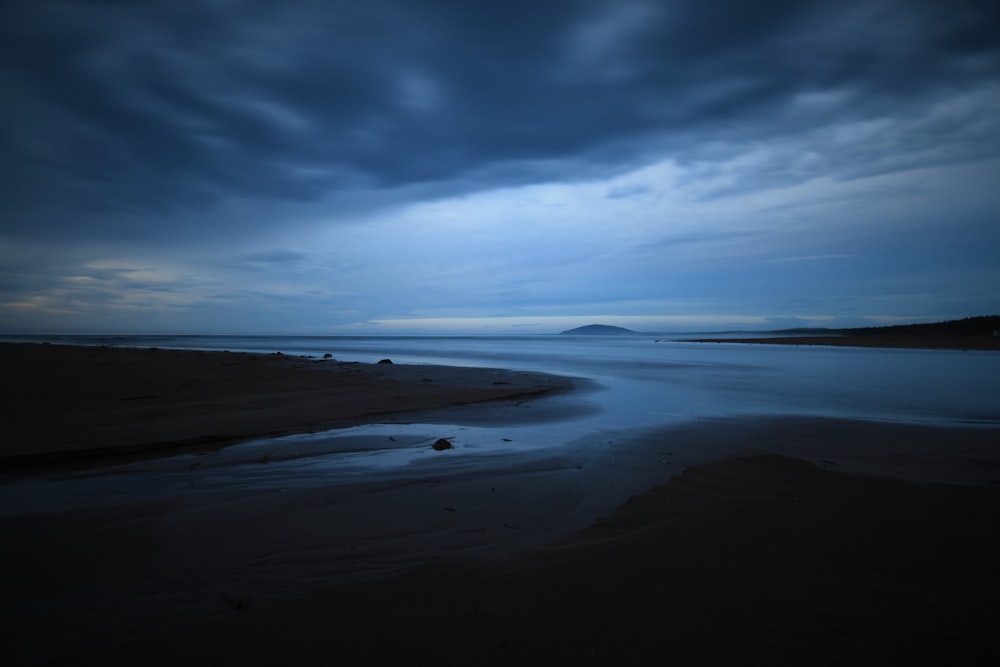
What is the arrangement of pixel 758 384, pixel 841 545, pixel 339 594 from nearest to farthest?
pixel 339 594 < pixel 841 545 < pixel 758 384

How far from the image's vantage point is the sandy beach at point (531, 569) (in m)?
2.39

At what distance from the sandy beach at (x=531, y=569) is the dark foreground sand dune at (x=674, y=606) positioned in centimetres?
1

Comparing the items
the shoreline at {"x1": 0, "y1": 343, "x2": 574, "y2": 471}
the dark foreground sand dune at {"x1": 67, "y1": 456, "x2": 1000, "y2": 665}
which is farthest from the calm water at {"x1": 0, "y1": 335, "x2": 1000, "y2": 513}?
the dark foreground sand dune at {"x1": 67, "y1": 456, "x2": 1000, "y2": 665}

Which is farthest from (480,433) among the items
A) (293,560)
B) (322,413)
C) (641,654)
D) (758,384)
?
(758,384)

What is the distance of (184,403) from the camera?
1068 cm

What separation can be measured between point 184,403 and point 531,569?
34.2 feet

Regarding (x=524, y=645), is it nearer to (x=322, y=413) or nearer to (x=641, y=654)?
(x=641, y=654)

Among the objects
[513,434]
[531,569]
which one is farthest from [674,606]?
[513,434]

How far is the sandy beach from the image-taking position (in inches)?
94.1

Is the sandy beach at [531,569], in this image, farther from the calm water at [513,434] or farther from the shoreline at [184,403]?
the shoreline at [184,403]

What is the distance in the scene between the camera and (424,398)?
1246 cm

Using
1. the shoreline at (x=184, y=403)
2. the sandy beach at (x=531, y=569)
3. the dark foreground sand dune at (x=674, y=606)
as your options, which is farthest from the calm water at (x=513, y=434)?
the dark foreground sand dune at (x=674, y=606)

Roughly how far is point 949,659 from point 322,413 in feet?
31.9

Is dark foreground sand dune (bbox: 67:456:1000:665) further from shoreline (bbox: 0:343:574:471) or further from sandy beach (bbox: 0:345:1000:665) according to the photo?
shoreline (bbox: 0:343:574:471)
